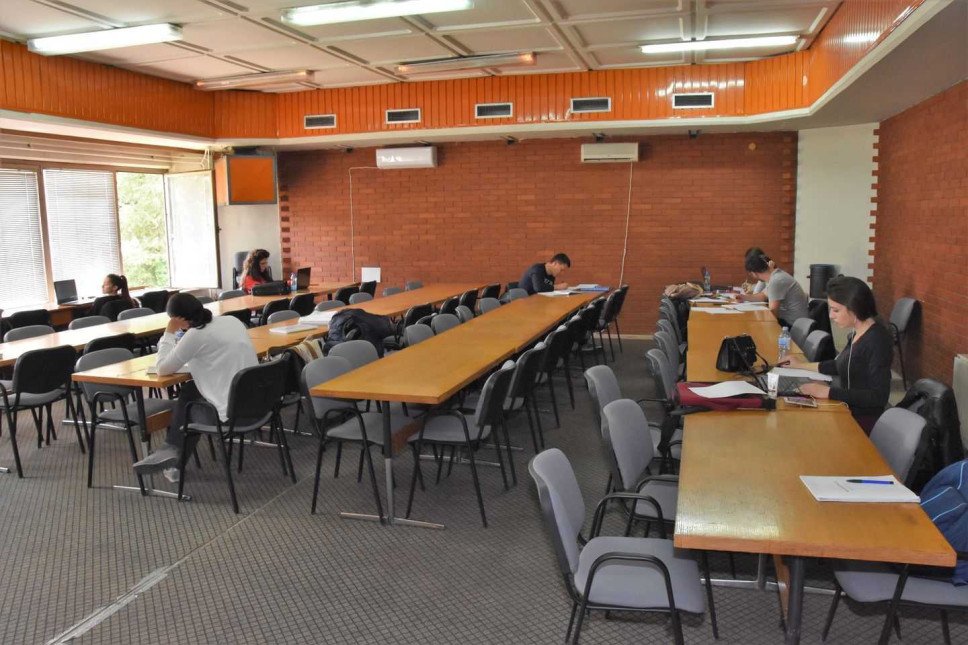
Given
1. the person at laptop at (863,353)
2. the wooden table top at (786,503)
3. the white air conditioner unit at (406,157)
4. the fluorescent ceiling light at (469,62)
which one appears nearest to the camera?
the wooden table top at (786,503)

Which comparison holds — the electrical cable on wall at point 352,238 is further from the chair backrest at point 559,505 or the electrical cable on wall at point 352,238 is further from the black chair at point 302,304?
the chair backrest at point 559,505

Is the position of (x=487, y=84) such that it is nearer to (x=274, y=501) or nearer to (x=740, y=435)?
(x=274, y=501)

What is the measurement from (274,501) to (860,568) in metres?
3.24

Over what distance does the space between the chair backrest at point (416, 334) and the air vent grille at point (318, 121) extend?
5.54 m

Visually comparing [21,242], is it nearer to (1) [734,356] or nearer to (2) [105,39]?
(2) [105,39]

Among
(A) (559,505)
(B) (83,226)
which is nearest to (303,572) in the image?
(A) (559,505)

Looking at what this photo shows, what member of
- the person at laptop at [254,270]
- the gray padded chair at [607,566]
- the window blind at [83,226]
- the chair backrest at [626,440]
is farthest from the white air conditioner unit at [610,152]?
the gray padded chair at [607,566]

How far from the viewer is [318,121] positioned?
1039cm

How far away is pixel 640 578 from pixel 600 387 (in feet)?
4.47

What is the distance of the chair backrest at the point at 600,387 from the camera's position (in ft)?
11.8

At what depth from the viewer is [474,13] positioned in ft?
21.9

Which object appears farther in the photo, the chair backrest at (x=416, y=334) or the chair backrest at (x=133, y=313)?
the chair backrest at (x=133, y=313)

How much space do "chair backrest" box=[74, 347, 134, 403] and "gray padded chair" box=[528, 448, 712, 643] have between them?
11.7 ft

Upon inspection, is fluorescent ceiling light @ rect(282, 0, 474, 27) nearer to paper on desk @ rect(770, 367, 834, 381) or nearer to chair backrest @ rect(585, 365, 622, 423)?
chair backrest @ rect(585, 365, 622, 423)
